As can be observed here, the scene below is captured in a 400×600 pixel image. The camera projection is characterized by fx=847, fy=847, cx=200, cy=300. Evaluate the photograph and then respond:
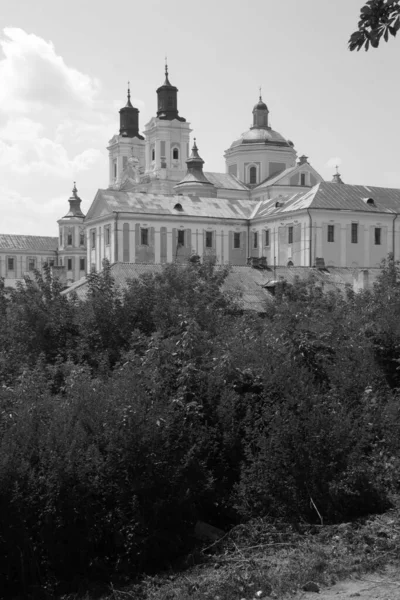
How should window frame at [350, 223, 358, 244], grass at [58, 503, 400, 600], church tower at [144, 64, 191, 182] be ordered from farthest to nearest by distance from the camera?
church tower at [144, 64, 191, 182], window frame at [350, 223, 358, 244], grass at [58, 503, 400, 600]

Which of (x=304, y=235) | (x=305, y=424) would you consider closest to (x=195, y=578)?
(x=305, y=424)

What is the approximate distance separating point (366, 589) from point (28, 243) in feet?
287

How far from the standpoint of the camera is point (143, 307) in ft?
58.2

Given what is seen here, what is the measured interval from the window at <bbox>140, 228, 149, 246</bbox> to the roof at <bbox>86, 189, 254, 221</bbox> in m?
1.13

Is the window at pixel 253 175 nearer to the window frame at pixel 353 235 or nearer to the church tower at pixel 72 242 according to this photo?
the window frame at pixel 353 235

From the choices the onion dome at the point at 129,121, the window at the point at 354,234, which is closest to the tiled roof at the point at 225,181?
the window at the point at 354,234

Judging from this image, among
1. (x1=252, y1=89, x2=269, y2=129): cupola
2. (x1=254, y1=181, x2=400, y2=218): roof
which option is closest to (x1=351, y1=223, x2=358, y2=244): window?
(x1=254, y1=181, x2=400, y2=218): roof

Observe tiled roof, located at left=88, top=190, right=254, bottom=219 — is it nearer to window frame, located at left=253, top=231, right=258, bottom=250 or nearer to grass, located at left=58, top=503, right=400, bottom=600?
window frame, located at left=253, top=231, right=258, bottom=250

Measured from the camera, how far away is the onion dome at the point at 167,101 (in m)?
75.1

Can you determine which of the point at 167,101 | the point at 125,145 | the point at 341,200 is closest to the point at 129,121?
the point at 125,145

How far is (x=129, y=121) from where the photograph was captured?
84500 millimetres

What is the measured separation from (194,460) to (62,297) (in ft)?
26.7

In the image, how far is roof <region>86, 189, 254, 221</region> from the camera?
176 ft

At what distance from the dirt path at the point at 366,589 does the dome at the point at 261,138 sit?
6007cm
